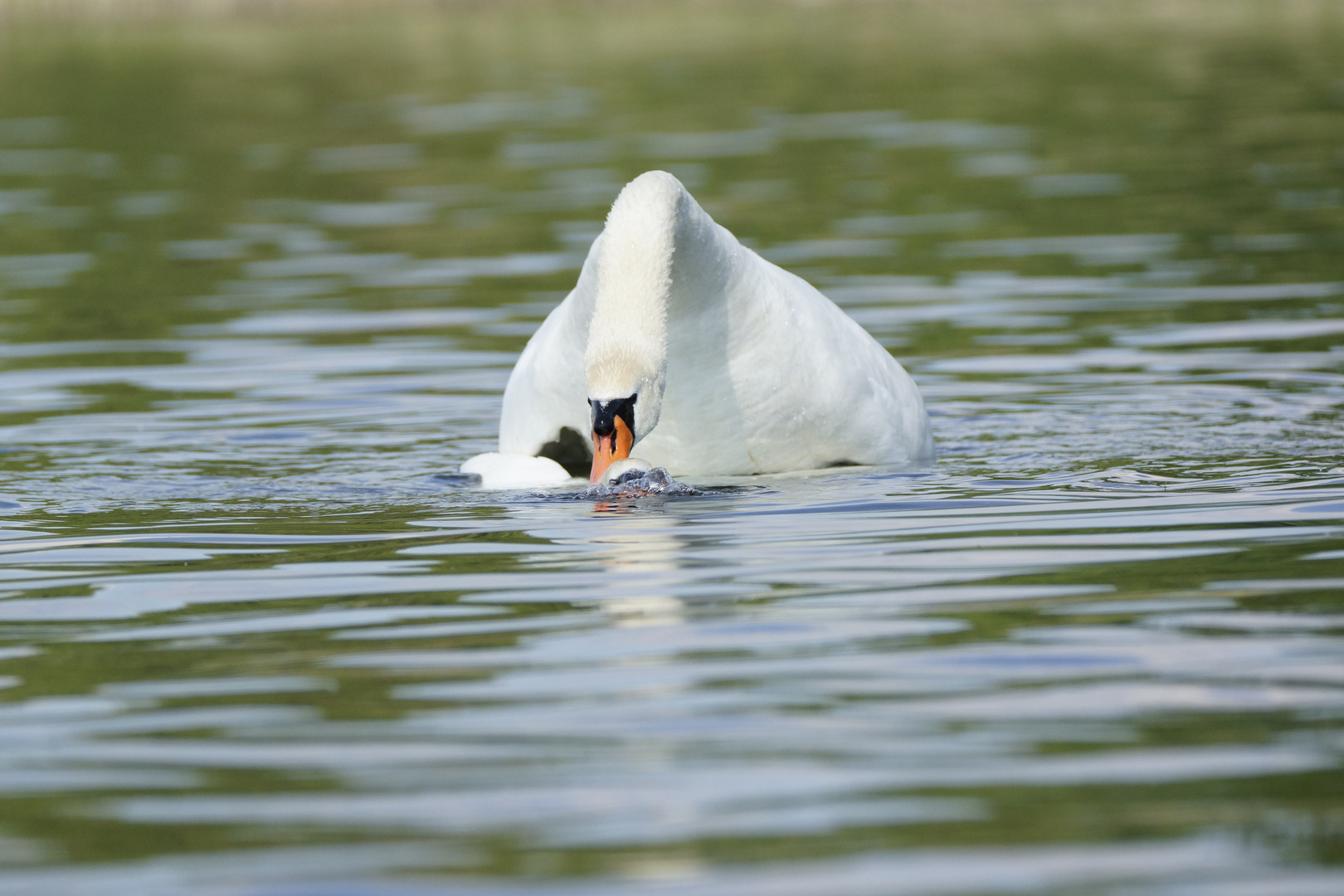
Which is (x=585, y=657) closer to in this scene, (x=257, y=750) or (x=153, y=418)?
(x=257, y=750)

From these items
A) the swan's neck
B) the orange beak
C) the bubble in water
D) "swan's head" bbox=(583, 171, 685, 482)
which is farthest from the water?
the swan's neck

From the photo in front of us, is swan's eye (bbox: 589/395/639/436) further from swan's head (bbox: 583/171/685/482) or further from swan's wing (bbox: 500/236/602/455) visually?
swan's wing (bbox: 500/236/602/455)

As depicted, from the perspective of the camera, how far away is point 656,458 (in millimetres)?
9219

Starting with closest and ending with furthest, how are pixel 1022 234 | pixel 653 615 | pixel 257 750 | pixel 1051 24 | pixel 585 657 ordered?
pixel 257 750
pixel 585 657
pixel 653 615
pixel 1022 234
pixel 1051 24

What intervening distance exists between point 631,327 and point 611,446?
1.54ft

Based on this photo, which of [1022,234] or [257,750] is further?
[1022,234]

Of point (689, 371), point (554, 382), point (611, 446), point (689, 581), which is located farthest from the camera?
point (554, 382)

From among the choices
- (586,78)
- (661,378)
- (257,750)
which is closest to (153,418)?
(661,378)

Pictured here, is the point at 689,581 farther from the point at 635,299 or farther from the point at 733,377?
the point at 733,377

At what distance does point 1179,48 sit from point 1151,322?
2355cm

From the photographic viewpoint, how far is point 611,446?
825cm

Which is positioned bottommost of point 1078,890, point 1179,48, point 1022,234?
point 1078,890

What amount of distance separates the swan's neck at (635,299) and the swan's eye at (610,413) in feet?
0.09

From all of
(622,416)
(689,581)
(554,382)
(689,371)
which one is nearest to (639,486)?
(622,416)
